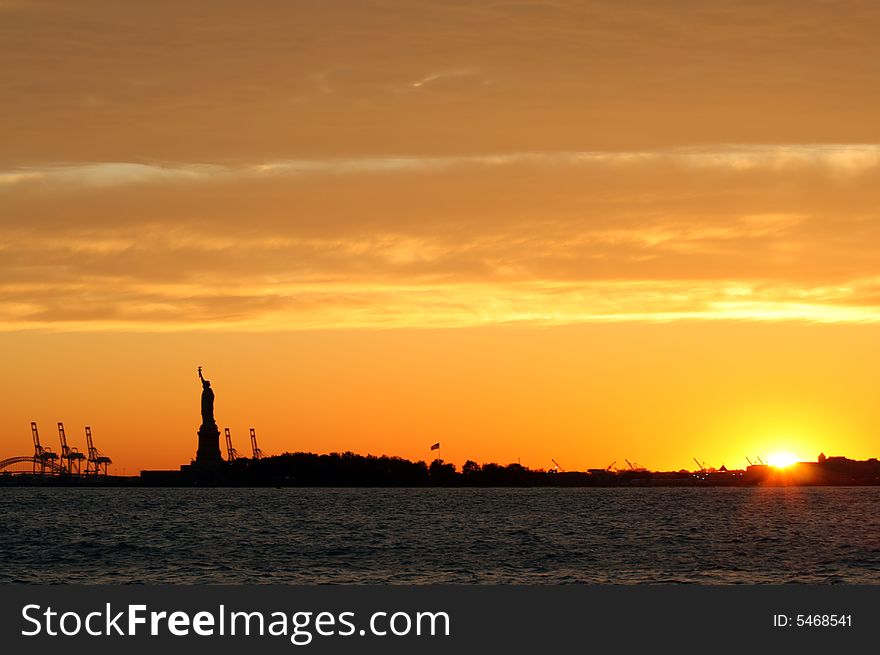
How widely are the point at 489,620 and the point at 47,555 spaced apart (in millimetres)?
60657

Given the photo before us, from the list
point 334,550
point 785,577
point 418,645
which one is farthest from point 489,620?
point 334,550

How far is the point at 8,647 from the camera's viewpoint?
46.9 m

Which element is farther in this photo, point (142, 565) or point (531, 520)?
point (531, 520)

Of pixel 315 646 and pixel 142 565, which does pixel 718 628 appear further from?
pixel 142 565

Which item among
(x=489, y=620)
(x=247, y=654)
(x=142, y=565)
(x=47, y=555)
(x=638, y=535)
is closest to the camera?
(x=247, y=654)

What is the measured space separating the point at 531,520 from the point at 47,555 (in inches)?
3052

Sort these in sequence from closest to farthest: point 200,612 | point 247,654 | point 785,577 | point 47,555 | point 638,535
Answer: point 247,654 → point 200,612 → point 785,577 → point 47,555 → point 638,535

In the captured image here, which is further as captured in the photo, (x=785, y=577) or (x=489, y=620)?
(x=785, y=577)

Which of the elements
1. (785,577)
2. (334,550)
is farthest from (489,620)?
(334,550)

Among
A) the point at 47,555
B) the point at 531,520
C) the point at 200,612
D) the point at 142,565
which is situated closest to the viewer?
the point at 200,612

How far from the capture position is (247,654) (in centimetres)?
4572

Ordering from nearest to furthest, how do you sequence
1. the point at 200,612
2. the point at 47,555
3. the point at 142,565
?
the point at 200,612, the point at 142,565, the point at 47,555

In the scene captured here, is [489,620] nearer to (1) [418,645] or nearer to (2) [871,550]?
(1) [418,645]

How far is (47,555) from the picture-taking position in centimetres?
10588
